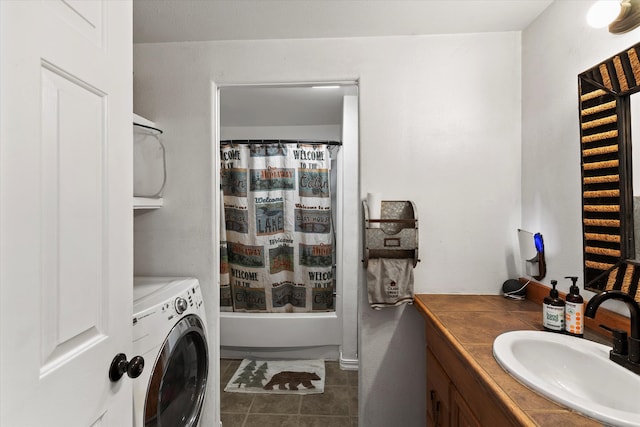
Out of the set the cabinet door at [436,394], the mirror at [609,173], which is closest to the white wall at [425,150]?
the cabinet door at [436,394]

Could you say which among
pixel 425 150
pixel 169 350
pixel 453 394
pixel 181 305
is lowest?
pixel 453 394

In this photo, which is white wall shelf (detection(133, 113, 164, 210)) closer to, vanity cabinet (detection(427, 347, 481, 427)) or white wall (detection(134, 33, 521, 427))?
white wall (detection(134, 33, 521, 427))

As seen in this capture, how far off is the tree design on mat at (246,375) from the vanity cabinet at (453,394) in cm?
149

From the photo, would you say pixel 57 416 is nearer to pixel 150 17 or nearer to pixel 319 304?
pixel 150 17

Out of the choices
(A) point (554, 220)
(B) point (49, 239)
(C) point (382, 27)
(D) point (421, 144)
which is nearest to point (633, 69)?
(A) point (554, 220)

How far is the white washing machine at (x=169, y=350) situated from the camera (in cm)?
112

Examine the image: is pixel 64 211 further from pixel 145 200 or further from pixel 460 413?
pixel 460 413

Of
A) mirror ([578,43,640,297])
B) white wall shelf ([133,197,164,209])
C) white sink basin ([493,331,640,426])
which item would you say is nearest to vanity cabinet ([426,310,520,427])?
white sink basin ([493,331,640,426])

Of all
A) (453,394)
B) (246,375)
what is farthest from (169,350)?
(246,375)

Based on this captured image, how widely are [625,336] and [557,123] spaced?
3.01 ft

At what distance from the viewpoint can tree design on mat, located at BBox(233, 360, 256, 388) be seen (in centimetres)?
246

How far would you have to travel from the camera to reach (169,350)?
125cm

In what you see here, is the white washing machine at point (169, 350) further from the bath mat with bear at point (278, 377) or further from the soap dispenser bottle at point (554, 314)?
the soap dispenser bottle at point (554, 314)

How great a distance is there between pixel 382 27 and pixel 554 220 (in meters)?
1.23
